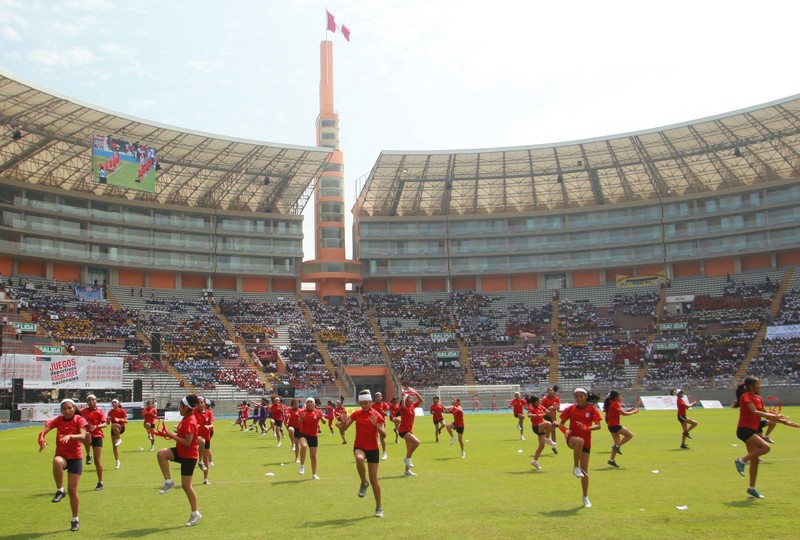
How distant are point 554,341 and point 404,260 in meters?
22.0

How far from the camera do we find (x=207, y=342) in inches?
2864

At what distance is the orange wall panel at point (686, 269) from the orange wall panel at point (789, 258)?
8.34m

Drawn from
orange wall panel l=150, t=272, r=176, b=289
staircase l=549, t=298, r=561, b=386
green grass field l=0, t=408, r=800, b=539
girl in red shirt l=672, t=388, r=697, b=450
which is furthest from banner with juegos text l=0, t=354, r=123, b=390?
girl in red shirt l=672, t=388, r=697, b=450

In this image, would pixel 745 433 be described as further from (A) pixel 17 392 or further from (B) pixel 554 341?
(B) pixel 554 341

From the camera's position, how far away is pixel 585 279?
8975 centimetres

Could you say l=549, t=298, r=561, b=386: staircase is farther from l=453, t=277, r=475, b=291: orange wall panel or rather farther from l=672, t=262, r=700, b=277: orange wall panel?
l=672, t=262, r=700, b=277: orange wall panel

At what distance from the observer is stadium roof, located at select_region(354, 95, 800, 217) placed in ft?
231

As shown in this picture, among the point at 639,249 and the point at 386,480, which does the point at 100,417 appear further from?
the point at 639,249

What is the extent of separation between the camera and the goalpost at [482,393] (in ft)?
216

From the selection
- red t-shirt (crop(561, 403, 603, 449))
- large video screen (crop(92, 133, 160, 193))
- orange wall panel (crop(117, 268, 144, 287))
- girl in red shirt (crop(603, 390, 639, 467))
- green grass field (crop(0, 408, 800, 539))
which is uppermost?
large video screen (crop(92, 133, 160, 193))

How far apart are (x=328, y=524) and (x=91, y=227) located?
A: 74382 millimetres

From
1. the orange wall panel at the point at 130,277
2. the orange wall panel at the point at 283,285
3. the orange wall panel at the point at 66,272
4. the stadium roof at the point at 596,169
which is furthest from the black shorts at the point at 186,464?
the orange wall panel at the point at 283,285

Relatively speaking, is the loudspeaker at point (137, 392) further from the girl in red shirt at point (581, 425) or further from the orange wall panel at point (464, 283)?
the girl in red shirt at point (581, 425)

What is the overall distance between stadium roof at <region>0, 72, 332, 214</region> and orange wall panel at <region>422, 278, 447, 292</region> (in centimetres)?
1816
